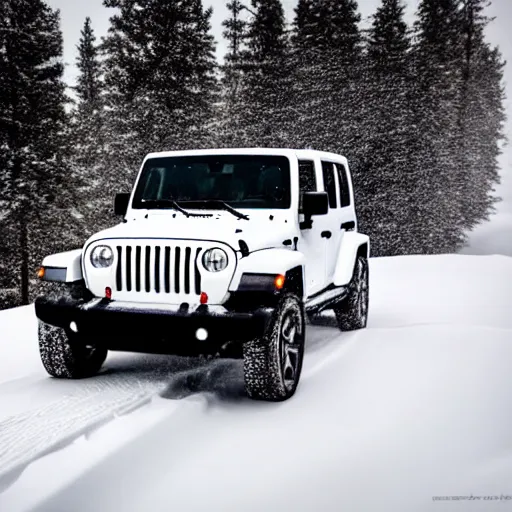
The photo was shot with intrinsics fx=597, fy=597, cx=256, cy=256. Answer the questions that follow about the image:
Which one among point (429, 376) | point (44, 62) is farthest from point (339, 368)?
point (44, 62)

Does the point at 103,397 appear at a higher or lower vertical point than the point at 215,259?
lower

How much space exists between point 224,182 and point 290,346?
5.61ft

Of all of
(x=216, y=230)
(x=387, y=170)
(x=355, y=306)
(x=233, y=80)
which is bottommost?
(x=355, y=306)

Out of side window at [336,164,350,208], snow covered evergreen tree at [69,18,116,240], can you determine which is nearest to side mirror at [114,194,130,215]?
side window at [336,164,350,208]

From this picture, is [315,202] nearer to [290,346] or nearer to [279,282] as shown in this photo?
[279,282]

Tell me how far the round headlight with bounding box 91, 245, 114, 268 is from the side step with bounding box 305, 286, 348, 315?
1.80 m

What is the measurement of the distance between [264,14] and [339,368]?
26.1 metres

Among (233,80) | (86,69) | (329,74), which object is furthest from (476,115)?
(86,69)

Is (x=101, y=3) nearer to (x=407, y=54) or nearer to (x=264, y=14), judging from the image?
(x=264, y=14)

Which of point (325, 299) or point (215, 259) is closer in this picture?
point (215, 259)

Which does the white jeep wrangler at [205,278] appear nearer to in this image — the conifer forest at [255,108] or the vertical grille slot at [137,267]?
the vertical grille slot at [137,267]

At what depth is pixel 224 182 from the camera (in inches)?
215

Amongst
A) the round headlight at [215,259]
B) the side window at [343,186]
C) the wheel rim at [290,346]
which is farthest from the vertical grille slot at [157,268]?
the side window at [343,186]

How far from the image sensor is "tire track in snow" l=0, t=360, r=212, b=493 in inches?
Result: 132
